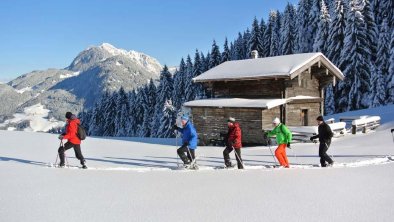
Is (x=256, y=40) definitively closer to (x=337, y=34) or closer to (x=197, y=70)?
(x=197, y=70)

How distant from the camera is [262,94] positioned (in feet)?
75.7

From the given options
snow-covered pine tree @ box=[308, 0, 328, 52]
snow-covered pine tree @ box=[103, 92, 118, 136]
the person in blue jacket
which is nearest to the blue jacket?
the person in blue jacket

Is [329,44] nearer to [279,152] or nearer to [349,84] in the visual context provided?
[349,84]

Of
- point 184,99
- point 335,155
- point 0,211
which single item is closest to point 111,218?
point 0,211

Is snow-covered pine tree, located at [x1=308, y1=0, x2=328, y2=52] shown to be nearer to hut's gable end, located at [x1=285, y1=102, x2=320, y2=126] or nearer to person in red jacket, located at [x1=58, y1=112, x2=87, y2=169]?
hut's gable end, located at [x1=285, y1=102, x2=320, y2=126]

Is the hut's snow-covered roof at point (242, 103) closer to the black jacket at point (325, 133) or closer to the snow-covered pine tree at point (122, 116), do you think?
the black jacket at point (325, 133)

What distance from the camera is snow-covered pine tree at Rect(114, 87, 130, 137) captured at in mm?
73688

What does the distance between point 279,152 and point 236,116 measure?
10480 mm

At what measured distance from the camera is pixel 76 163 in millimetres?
12719

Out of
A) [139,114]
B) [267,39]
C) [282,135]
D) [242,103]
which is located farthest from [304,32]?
[282,135]

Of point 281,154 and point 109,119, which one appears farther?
→ point 109,119

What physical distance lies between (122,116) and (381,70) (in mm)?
48918

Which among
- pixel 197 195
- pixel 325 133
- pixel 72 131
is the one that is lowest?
pixel 197 195

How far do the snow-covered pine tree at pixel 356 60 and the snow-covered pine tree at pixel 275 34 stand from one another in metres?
22.9
